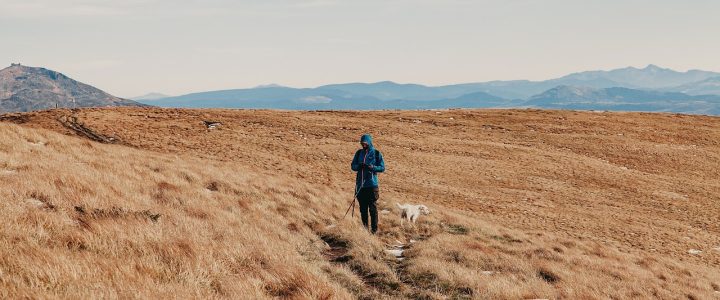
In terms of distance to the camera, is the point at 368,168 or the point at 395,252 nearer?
the point at 395,252

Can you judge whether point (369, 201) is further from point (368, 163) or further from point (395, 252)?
point (395, 252)

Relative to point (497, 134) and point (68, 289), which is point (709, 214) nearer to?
point (497, 134)

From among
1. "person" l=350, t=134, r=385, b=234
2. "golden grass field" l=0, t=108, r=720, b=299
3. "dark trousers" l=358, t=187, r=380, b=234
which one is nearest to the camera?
"golden grass field" l=0, t=108, r=720, b=299

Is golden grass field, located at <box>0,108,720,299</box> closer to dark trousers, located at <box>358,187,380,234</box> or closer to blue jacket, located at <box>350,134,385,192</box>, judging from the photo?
dark trousers, located at <box>358,187,380,234</box>

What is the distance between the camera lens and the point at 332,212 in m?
16.9

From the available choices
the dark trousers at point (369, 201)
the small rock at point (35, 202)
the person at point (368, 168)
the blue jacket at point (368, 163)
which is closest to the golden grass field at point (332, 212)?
the small rock at point (35, 202)

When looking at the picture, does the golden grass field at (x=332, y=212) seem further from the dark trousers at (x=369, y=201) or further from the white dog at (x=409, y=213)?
the dark trousers at (x=369, y=201)

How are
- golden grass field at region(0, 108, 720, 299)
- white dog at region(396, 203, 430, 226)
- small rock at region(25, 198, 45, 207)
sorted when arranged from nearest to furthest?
golden grass field at region(0, 108, 720, 299) < small rock at region(25, 198, 45, 207) < white dog at region(396, 203, 430, 226)

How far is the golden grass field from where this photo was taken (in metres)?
7.19

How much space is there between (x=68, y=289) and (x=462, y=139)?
125 feet

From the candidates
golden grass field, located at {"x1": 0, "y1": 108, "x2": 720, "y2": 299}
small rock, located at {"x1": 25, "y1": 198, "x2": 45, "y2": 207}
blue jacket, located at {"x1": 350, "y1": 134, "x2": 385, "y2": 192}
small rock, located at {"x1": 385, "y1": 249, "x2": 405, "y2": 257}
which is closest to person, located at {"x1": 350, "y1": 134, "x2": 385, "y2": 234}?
blue jacket, located at {"x1": 350, "y1": 134, "x2": 385, "y2": 192}

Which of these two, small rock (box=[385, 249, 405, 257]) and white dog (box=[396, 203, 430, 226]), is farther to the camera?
white dog (box=[396, 203, 430, 226])

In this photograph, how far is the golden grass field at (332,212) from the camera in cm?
719

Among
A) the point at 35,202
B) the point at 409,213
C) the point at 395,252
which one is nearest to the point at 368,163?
the point at 395,252
